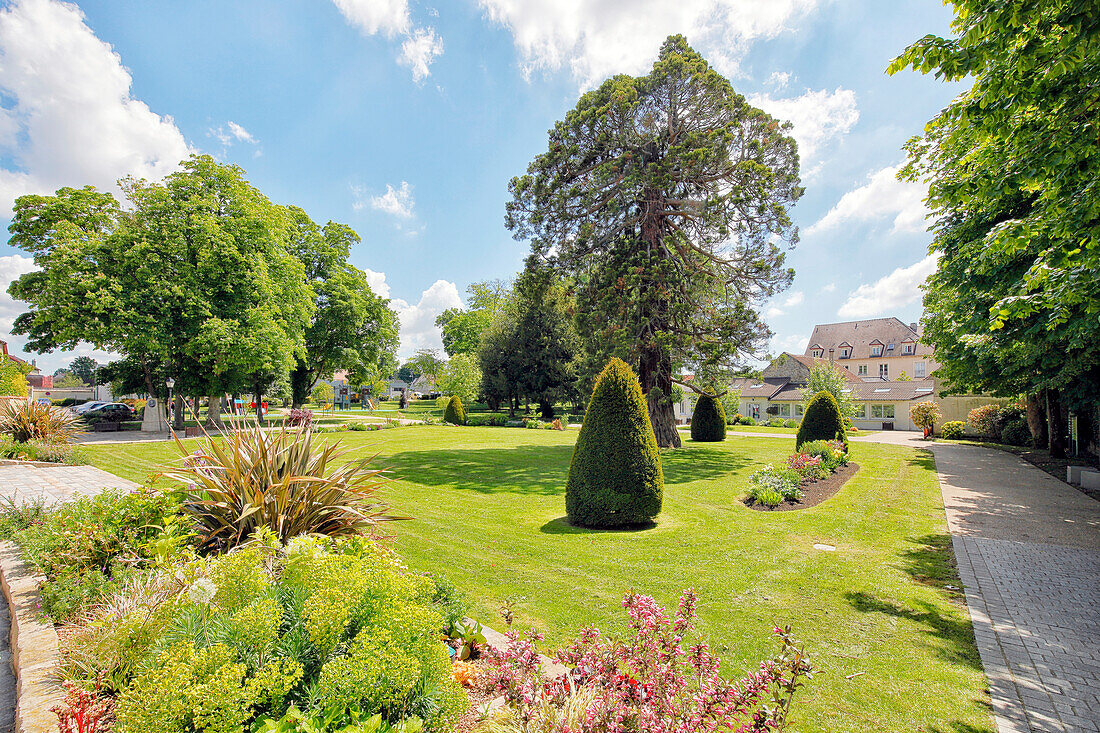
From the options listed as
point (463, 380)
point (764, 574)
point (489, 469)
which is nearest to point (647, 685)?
point (764, 574)

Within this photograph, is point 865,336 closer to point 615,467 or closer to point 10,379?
point 615,467

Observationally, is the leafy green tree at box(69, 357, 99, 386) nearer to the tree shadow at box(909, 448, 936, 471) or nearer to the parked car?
the parked car

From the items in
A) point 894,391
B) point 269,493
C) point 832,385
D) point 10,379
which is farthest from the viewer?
point 894,391

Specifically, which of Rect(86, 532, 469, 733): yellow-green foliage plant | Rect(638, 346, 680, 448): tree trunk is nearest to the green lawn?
Rect(86, 532, 469, 733): yellow-green foliage plant

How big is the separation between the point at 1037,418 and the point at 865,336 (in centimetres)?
3970

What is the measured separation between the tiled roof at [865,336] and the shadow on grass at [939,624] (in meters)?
58.0

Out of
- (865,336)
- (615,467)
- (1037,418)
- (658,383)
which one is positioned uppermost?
(865,336)

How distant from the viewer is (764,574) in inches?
222

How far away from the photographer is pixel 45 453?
40.3 ft

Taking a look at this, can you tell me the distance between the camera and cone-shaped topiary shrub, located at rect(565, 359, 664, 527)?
7582 mm

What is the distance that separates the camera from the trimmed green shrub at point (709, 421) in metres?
23.3

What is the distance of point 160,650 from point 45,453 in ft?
49.9

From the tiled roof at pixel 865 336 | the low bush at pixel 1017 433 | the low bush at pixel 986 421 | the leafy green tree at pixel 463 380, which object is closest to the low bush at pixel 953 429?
the low bush at pixel 986 421

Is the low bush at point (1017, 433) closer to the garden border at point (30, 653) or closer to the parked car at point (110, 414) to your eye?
the garden border at point (30, 653)
